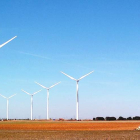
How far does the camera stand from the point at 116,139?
1817 inches

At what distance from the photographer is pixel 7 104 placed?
192m

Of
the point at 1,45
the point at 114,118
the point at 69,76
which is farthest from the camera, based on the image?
the point at 114,118

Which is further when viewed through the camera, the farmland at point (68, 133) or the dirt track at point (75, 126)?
the dirt track at point (75, 126)

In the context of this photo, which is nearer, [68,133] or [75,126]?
[68,133]

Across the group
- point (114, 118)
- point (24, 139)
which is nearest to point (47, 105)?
point (114, 118)

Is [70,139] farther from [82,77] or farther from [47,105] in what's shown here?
[47,105]

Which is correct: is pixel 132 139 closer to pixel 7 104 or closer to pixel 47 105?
pixel 47 105

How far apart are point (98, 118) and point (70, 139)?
14463 centimetres

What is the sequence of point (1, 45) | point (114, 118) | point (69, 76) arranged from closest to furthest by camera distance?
point (1, 45) < point (69, 76) < point (114, 118)

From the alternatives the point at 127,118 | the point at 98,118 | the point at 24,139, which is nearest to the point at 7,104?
the point at 98,118

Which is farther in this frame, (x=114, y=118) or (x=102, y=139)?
(x=114, y=118)

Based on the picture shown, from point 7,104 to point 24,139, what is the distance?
147627 millimetres

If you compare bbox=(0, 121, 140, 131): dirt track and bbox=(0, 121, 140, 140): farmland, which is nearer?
bbox=(0, 121, 140, 140): farmland

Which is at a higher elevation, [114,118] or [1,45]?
[1,45]
